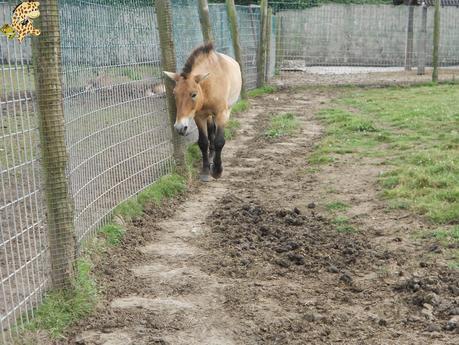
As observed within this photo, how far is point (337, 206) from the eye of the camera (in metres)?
6.58

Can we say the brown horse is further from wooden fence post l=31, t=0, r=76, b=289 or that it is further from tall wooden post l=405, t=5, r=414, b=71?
tall wooden post l=405, t=5, r=414, b=71

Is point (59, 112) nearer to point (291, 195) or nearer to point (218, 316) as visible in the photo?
point (218, 316)

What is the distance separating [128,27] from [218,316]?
10.5ft

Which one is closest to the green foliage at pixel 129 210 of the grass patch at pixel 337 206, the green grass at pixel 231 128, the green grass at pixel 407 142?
the grass patch at pixel 337 206

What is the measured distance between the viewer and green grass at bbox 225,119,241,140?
10.3m

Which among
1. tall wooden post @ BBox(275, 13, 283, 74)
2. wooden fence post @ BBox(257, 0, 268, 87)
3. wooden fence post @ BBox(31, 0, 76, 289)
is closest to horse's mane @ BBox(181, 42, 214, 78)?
wooden fence post @ BBox(31, 0, 76, 289)

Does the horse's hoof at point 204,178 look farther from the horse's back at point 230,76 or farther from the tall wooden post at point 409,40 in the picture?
the tall wooden post at point 409,40

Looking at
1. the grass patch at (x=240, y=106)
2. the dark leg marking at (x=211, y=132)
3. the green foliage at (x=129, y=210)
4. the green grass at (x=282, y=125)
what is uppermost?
the dark leg marking at (x=211, y=132)

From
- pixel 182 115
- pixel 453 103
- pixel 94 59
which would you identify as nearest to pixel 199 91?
pixel 182 115

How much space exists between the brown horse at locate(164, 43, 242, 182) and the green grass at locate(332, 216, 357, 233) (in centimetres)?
Result: 178


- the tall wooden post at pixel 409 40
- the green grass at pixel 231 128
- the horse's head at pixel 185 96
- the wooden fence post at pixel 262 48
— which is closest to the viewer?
the horse's head at pixel 185 96

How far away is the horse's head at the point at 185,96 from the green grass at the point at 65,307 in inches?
104

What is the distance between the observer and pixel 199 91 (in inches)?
281

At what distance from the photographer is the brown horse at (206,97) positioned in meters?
6.92
